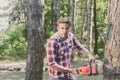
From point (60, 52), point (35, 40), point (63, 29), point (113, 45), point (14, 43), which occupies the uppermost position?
point (63, 29)

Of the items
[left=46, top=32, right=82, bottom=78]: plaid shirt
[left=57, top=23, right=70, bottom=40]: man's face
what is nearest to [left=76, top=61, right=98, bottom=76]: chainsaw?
[left=46, top=32, right=82, bottom=78]: plaid shirt

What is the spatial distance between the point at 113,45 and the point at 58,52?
0.90m

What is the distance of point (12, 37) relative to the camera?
152ft

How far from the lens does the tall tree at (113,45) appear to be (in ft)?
17.6

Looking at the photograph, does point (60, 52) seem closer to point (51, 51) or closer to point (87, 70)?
point (51, 51)

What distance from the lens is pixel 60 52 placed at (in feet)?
18.4

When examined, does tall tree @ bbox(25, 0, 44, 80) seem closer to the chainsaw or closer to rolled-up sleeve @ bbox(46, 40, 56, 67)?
rolled-up sleeve @ bbox(46, 40, 56, 67)

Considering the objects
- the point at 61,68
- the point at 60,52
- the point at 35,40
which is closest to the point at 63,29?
the point at 60,52

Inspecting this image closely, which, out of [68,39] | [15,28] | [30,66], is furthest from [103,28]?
[68,39]

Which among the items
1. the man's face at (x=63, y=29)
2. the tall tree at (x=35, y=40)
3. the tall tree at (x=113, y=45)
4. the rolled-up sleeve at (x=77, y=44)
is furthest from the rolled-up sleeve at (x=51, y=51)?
the tall tree at (x=35, y=40)

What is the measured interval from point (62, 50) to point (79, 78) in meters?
9.25

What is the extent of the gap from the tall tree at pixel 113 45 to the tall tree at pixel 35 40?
4223 mm

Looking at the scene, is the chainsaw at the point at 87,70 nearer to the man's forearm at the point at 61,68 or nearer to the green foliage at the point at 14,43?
the man's forearm at the point at 61,68

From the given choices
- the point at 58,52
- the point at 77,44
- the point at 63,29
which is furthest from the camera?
the point at 77,44
